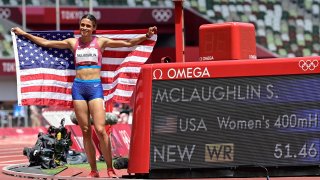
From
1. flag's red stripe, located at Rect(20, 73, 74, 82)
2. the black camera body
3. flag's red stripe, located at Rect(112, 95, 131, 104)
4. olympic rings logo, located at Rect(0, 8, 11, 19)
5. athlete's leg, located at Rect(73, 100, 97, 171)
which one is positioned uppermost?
olympic rings logo, located at Rect(0, 8, 11, 19)

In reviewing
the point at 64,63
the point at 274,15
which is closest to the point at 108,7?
the point at 274,15

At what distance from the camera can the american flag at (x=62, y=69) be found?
11.4 meters

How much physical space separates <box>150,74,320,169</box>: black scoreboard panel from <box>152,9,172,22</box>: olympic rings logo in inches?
2122

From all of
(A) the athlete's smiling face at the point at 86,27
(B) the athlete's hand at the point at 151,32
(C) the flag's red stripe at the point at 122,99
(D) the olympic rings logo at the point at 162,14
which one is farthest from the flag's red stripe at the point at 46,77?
(D) the olympic rings logo at the point at 162,14

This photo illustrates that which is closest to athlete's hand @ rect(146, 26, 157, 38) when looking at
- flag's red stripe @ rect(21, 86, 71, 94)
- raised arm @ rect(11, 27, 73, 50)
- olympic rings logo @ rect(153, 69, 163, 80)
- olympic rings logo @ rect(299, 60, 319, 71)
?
raised arm @ rect(11, 27, 73, 50)

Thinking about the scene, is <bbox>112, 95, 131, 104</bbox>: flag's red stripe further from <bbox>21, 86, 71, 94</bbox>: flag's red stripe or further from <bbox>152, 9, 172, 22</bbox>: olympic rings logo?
<bbox>152, 9, 172, 22</bbox>: olympic rings logo

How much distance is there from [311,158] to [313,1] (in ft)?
189

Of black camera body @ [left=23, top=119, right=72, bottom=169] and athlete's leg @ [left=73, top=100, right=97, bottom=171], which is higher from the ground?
athlete's leg @ [left=73, top=100, right=97, bottom=171]

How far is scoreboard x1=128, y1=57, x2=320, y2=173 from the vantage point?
31.2 ft

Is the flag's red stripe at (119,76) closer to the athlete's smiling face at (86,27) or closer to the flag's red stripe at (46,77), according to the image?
the flag's red stripe at (46,77)

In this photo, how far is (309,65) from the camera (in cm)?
948

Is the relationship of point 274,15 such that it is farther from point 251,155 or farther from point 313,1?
point 251,155

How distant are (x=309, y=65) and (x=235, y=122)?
0.93 m

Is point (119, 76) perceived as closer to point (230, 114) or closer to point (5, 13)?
point (230, 114)
